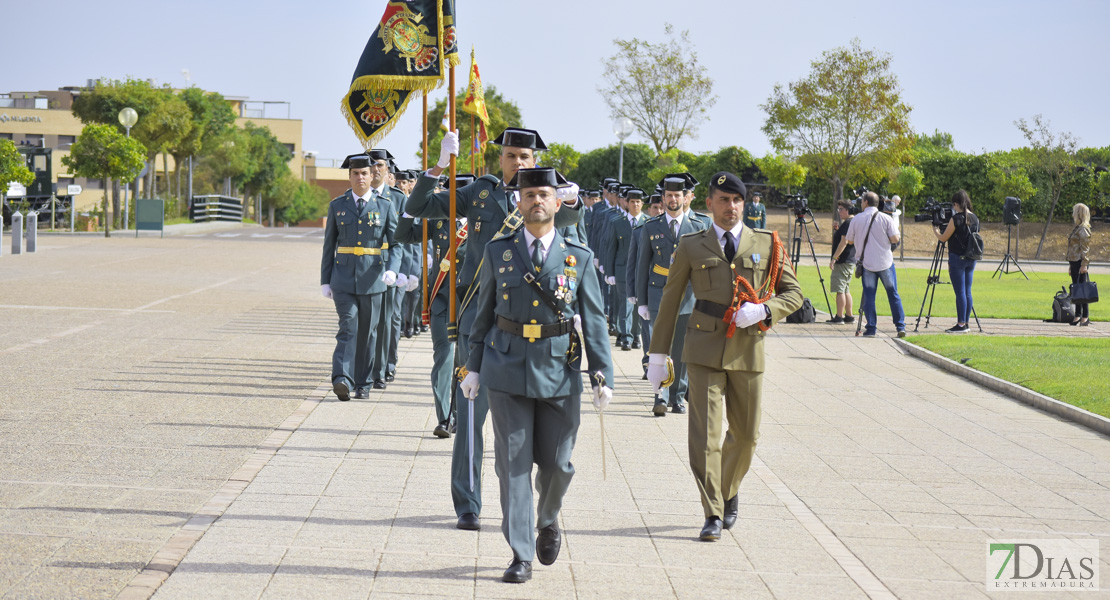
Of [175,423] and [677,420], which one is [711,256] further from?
[175,423]

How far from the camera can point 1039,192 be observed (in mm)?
51125

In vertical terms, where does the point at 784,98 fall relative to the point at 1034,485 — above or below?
above

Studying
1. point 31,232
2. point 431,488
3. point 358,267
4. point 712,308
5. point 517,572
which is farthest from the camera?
point 31,232

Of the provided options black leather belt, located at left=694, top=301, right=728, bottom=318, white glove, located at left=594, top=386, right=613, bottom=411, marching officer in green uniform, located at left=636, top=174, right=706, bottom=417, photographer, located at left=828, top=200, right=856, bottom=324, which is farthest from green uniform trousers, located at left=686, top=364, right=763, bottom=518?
photographer, located at left=828, top=200, right=856, bottom=324

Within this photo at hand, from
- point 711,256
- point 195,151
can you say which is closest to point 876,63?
point 195,151

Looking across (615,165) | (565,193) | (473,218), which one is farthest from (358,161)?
(615,165)

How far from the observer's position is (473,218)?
6.80m

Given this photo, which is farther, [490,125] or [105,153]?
[490,125]

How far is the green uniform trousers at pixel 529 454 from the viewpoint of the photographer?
17.3 ft

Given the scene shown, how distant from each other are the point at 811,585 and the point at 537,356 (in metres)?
1.63

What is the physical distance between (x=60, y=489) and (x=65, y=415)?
251 centimetres

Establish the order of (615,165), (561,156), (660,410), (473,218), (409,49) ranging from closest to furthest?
(473,218), (409,49), (660,410), (561,156), (615,165)

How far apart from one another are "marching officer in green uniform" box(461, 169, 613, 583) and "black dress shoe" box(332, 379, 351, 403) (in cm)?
476

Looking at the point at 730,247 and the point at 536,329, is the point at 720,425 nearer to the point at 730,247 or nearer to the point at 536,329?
the point at 730,247
